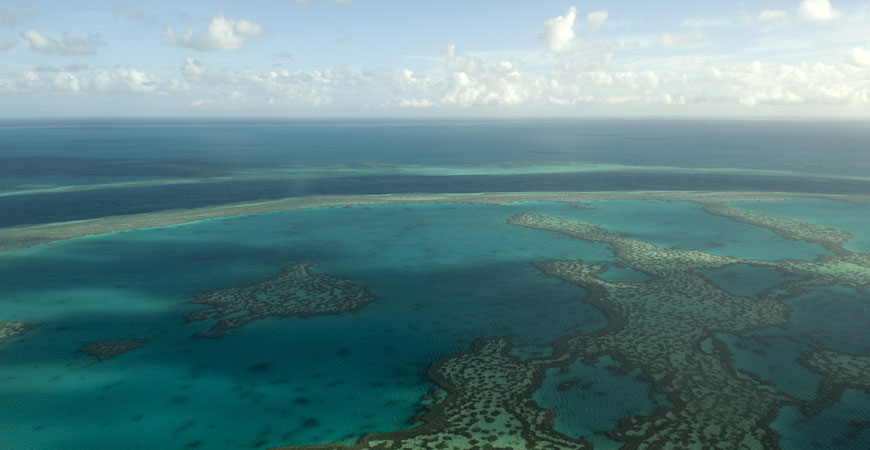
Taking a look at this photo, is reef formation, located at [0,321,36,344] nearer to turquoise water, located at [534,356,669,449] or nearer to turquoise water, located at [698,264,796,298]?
turquoise water, located at [534,356,669,449]

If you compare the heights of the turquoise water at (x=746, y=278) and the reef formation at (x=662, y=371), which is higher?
the turquoise water at (x=746, y=278)

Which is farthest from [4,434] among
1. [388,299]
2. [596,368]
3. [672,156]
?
[672,156]

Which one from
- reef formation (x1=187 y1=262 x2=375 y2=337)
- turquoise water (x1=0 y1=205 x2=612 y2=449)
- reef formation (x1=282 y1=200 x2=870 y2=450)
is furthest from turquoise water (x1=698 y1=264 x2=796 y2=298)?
reef formation (x1=187 y1=262 x2=375 y2=337)

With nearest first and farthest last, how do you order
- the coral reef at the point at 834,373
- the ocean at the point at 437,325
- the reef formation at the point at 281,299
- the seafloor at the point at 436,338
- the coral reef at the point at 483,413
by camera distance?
1. the coral reef at the point at 483,413
2. the seafloor at the point at 436,338
3. the ocean at the point at 437,325
4. the coral reef at the point at 834,373
5. the reef formation at the point at 281,299

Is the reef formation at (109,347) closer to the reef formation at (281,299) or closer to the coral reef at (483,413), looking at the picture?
the reef formation at (281,299)

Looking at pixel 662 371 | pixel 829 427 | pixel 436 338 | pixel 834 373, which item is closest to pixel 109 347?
pixel 436 338

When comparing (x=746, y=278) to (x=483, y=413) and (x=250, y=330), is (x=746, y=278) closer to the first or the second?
(x=483, y=413)

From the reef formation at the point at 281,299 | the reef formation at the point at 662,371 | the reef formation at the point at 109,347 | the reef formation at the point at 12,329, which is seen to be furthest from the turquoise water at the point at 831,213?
the reef formation at the point at 12,329
